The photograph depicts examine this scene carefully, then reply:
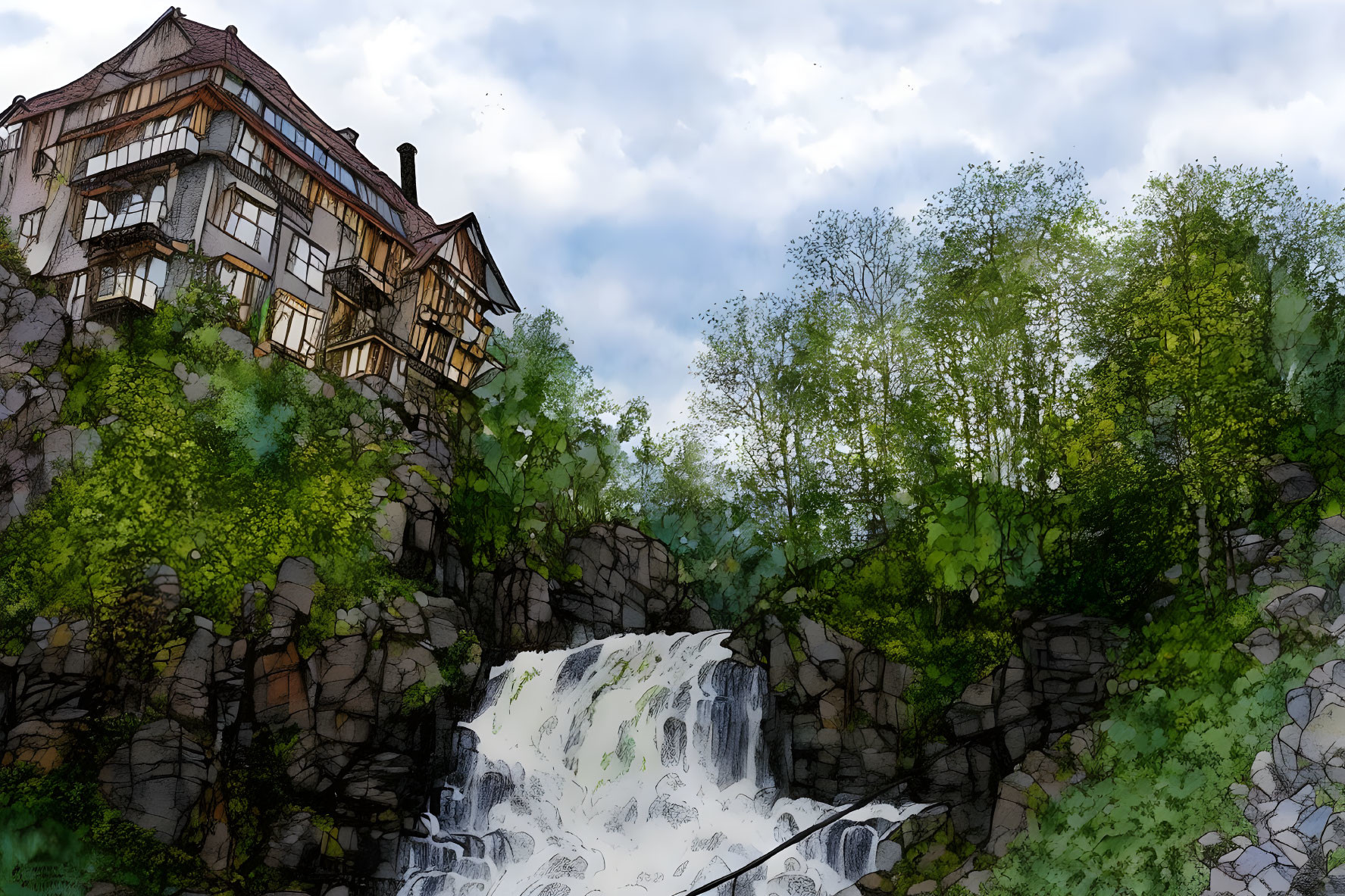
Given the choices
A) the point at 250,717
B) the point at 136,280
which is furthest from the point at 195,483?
the point at 136,280

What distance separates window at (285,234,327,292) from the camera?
3169cm

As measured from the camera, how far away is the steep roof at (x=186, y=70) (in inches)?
1205

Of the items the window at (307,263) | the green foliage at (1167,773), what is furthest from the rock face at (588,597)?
the green foliage at (1167,773)

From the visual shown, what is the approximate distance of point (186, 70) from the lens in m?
30.0

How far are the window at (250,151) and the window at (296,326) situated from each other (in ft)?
13.2

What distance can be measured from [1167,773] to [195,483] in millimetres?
22811

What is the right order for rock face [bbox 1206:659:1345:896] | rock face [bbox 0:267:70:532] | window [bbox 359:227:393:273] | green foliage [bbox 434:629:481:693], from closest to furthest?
rock face [bbox 1206:659:1345:896] < rock face [bbox 0:267:70:532] < green foliage [bbox 434:629:481:693] < window [bbox 359:227:393:273]

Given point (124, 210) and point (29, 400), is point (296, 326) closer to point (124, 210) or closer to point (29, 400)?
point (124, 210)

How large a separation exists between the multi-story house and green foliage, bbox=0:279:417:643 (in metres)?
2.17

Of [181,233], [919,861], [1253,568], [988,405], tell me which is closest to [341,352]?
[181,233]

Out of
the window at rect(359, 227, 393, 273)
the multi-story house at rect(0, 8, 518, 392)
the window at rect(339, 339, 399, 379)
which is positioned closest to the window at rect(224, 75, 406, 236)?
the multi-story house at rect(0, 8, 518, 392)

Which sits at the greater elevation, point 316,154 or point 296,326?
point 316,154

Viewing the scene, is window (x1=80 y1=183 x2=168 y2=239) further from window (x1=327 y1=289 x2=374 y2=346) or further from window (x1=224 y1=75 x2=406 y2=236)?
window (x1=327 y1=289 x2=374 y2=346)

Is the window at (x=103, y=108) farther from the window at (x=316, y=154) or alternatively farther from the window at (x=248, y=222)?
the window at (x=248, y=222)
